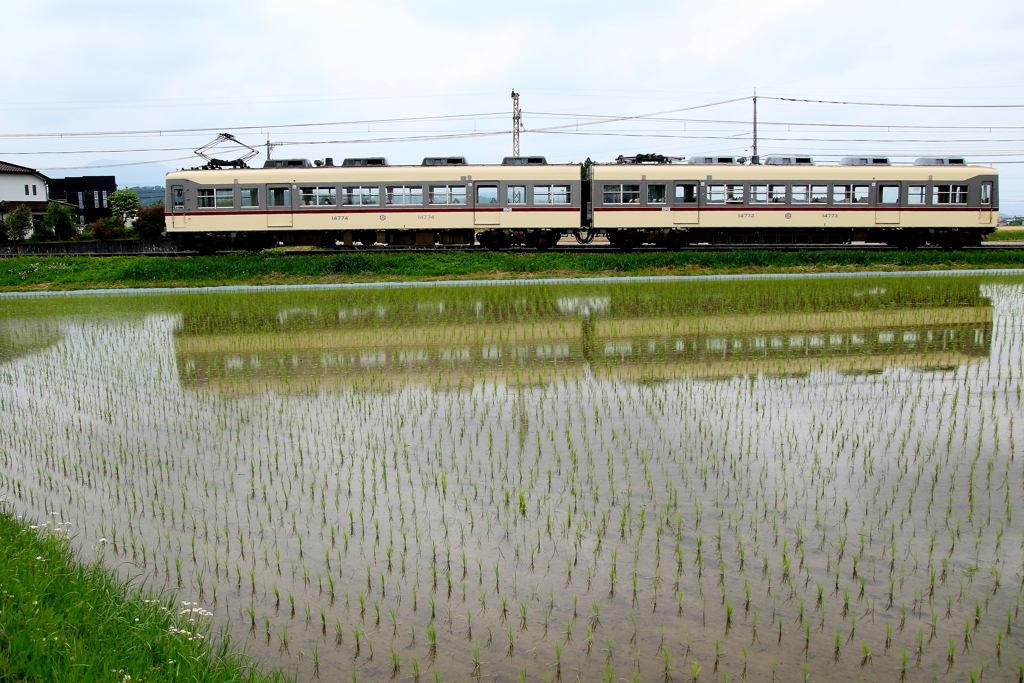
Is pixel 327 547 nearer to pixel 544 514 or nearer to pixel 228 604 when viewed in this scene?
pixel 228 604

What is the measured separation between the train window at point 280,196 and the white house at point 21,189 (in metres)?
31.9

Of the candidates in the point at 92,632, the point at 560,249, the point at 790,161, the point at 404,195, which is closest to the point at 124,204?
the point at 404,195

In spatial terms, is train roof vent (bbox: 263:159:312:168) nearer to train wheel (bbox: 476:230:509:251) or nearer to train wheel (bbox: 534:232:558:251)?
train wheel (bbox: 476:230:509:251)

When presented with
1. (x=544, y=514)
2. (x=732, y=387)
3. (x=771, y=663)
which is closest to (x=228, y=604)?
(x=544, y=514)

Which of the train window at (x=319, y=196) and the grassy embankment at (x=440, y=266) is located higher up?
the train window at (x=319, y=196)

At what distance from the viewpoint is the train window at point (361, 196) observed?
1094 inches

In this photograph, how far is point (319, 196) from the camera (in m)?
27.9

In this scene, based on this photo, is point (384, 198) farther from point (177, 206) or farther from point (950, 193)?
point (950, 193)

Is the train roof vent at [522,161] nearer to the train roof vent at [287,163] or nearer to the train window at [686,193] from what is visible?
the train window at [686,193]

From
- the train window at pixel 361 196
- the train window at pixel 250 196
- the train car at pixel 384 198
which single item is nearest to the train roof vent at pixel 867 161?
the train car at pixel 384 198

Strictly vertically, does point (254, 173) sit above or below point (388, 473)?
above

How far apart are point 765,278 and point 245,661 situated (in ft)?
69.9

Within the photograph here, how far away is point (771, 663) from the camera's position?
3.85 m

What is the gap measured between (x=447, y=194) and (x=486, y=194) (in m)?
1.38
